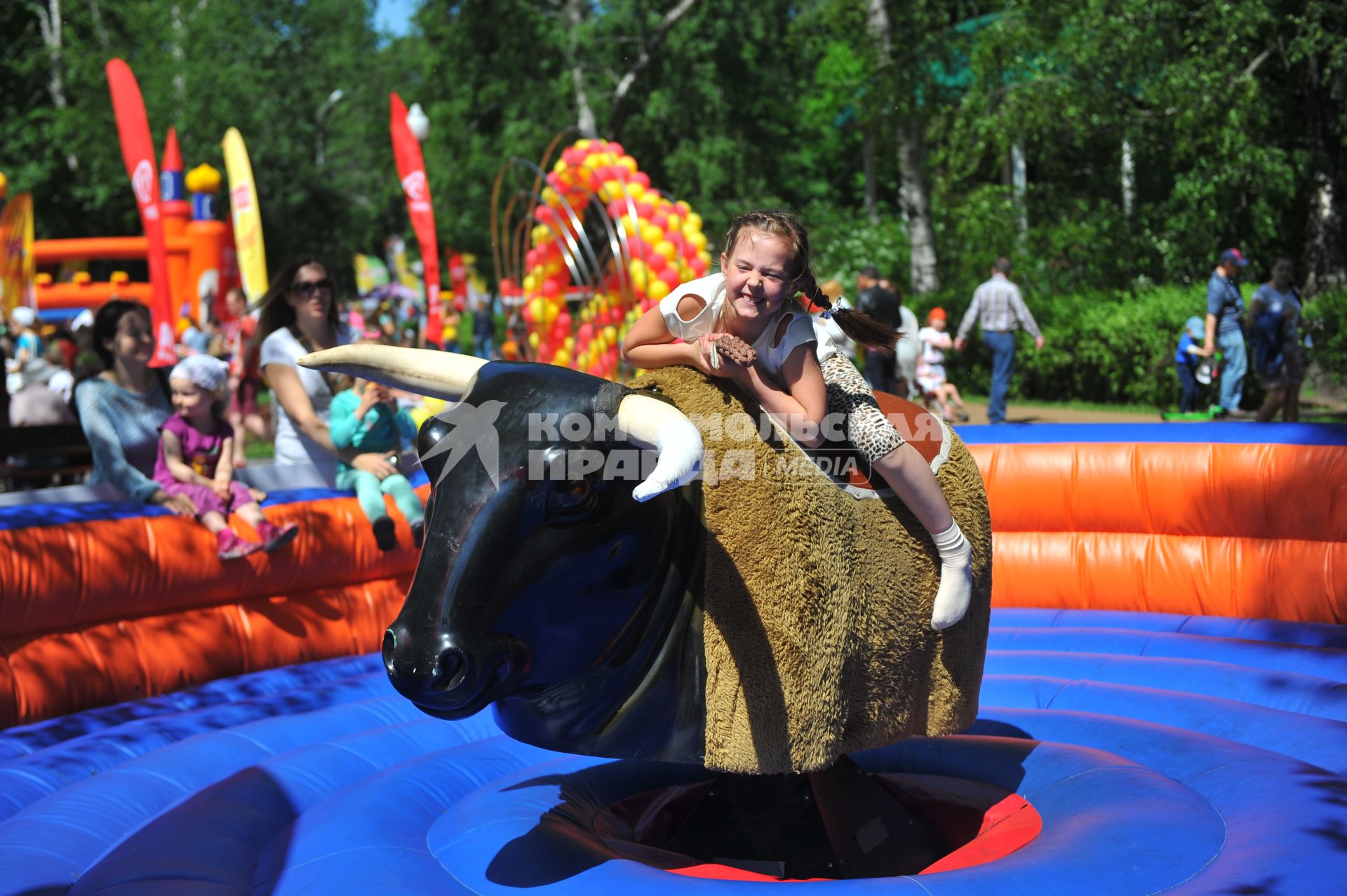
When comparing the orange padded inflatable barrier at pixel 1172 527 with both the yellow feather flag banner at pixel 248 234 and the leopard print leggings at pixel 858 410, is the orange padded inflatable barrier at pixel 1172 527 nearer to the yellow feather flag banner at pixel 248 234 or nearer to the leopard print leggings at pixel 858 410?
the leopard print leggings at pixel 858 410

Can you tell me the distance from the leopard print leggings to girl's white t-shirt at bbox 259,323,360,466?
3.53 metres

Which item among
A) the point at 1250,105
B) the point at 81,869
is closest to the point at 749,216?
the point at 81,869

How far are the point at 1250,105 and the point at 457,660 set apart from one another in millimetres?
16332

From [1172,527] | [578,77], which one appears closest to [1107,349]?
[1172,527]

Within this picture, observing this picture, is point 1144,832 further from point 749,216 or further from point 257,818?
point 257,818

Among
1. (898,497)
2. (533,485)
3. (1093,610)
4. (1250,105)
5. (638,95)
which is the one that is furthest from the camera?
(638,95)

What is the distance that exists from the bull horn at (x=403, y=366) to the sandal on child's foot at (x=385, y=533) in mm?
2864

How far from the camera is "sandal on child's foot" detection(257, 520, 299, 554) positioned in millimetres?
5859

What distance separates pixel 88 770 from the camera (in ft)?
15.0

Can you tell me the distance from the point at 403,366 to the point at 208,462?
3352 mm

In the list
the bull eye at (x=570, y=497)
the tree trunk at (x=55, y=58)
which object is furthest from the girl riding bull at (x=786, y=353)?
the tree trunk at (x=55, y=58)

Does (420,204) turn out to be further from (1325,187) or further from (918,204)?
(1325,187)

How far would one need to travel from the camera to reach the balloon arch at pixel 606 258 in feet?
44.7

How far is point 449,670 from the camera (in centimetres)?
278
